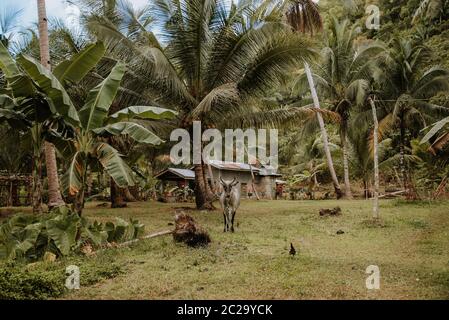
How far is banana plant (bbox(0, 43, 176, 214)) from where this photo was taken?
6.66 metres

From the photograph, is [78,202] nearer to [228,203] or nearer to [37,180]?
[37,180]

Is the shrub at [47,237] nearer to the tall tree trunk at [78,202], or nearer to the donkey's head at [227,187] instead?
A: the tall tree trunk at [78,202]

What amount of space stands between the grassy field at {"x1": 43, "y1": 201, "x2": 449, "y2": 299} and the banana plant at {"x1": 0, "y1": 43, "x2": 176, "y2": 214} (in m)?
1.41

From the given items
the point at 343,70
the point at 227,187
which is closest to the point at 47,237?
the point at 227,187

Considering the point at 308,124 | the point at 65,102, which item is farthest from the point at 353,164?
the point at 65,102

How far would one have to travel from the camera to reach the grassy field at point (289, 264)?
15.5 feet

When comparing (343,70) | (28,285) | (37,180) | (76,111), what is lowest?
(28,285)

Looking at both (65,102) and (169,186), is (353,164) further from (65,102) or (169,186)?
(65,102)

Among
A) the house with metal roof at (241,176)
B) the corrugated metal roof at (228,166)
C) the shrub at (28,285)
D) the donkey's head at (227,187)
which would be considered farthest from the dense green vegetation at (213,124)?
the corrugated metal roof at (228,166)

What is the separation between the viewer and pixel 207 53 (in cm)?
1278

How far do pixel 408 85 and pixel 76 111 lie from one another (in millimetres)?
15247
